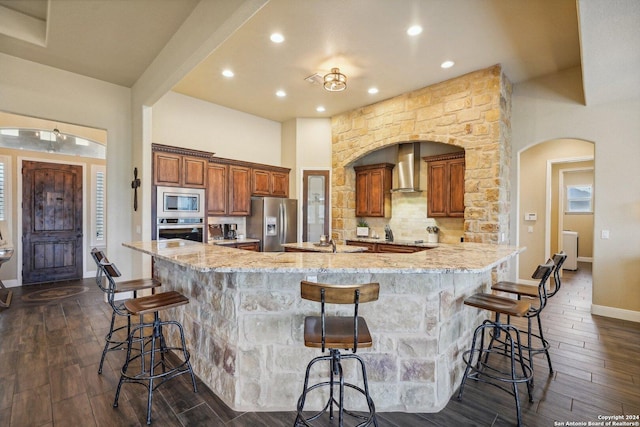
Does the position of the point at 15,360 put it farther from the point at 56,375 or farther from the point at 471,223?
the point at 471,223

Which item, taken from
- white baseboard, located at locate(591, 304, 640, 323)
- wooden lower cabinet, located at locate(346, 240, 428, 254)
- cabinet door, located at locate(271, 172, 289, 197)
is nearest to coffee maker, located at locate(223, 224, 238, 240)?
cabinet door, located at locate(271, 172, 289, 197)

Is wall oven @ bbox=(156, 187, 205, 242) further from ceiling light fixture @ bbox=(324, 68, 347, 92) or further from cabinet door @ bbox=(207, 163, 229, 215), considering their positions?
ceiling light fixture @ bbox=(324, 68, 347, 92)

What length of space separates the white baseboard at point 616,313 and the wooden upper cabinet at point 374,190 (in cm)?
334

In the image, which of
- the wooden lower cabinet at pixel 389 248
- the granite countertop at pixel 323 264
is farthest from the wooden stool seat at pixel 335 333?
the wooden lower cabinet at pixel 389 248

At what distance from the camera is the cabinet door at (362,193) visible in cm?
614

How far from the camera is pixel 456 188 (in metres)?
5.03

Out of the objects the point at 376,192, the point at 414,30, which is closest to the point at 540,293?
the point at 414,30

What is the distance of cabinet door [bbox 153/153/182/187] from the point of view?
455 cm

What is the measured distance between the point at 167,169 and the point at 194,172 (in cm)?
42

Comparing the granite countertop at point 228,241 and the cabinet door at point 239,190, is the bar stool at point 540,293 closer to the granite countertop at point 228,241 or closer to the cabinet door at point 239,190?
the granite countertop at point 228,241

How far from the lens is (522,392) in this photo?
2322mm

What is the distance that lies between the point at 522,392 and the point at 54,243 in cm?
771

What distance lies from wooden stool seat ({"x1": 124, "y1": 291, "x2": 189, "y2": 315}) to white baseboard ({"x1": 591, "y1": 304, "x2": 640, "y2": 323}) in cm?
513

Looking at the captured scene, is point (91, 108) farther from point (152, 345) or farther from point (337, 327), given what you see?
point (337, 327)
